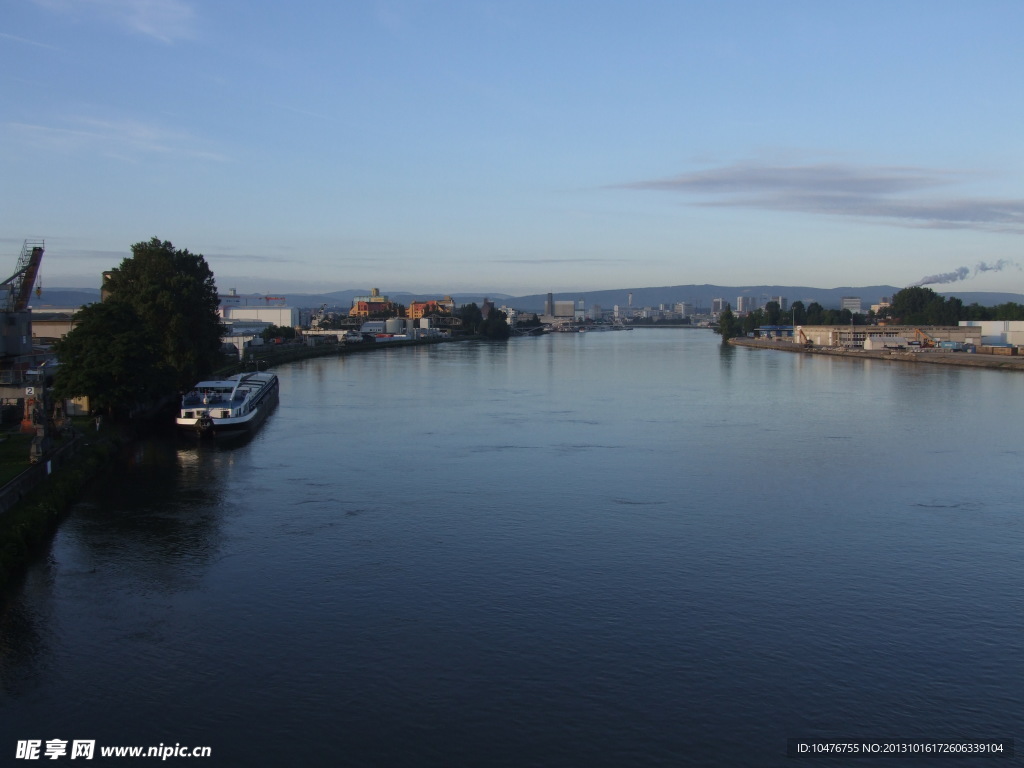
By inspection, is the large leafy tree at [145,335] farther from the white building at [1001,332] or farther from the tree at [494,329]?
the tree at [494,329]

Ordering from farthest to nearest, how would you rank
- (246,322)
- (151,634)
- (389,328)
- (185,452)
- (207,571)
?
1. (389,328)
2. (246,322)
3. (185,452)
4. (207,571)
5. (151,634)

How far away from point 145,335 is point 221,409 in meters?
1.23

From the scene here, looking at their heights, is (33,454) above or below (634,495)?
above

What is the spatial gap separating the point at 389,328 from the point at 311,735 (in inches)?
1543

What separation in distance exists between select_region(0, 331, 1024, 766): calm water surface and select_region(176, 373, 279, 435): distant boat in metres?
1.02

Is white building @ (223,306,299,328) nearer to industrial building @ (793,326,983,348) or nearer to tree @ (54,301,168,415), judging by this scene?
industrial building @ (793,326,983,348)

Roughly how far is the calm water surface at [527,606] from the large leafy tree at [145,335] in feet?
3.51

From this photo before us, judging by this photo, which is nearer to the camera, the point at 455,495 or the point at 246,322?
the point at 455,495

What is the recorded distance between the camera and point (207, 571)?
5.40 meters

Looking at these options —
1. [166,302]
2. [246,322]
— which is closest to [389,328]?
[246,322]

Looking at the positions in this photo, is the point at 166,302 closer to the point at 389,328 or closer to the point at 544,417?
the point at 544,417

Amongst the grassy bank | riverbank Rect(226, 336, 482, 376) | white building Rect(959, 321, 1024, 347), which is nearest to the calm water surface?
the grassy bank

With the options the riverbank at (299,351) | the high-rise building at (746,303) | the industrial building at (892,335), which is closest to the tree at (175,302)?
the riverbank at (299,351)

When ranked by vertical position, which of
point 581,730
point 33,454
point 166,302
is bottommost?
point 581,730
